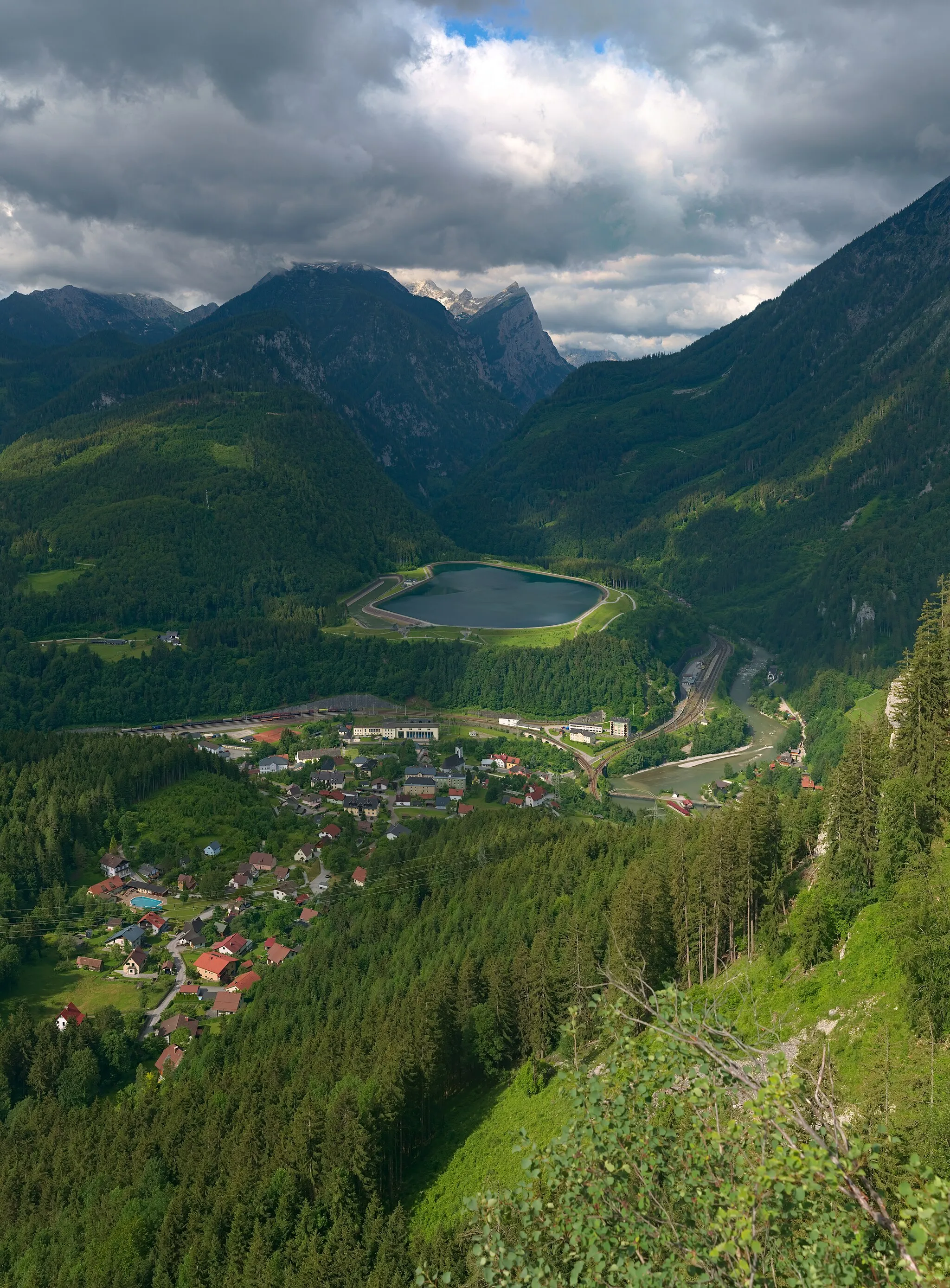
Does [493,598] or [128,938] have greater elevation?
[493,598]

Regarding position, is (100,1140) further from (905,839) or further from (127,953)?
(905,839)

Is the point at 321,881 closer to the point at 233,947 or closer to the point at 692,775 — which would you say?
the point at 233,947

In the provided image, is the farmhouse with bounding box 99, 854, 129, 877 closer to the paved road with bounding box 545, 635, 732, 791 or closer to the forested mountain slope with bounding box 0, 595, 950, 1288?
the forested mountain slope with bounding box 0, 595, 950, 1288

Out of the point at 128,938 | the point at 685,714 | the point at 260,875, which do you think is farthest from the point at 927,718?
the point at 685,714

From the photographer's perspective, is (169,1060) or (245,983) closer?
(169,1060)

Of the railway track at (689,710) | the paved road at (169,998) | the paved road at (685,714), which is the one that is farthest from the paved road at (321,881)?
the paved road at (685,714)

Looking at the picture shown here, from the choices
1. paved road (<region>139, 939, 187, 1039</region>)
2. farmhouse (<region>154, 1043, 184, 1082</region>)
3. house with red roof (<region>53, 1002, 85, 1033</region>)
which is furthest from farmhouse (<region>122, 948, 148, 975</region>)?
farmhouse (<region>154, 1043, 184, 1082</region>)
